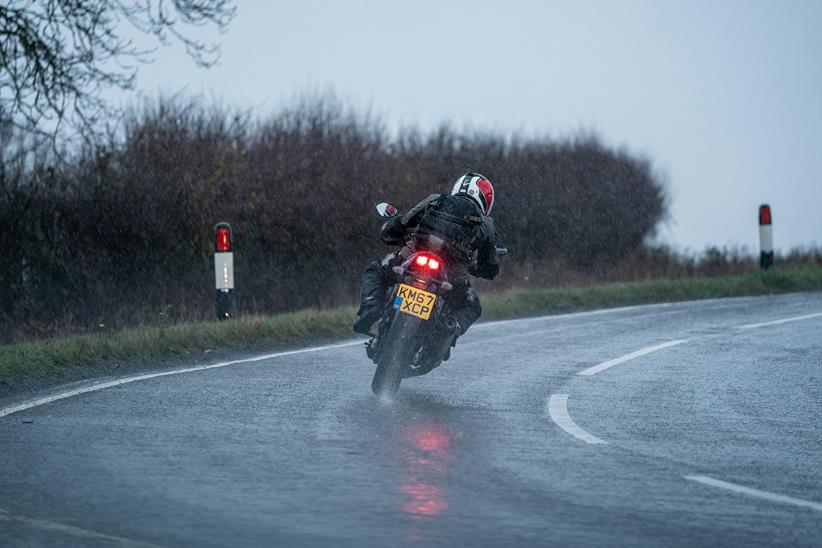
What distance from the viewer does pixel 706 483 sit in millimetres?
7082

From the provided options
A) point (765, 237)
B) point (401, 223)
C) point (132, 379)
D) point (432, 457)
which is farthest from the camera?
point (765, 237)

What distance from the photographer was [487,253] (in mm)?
10977

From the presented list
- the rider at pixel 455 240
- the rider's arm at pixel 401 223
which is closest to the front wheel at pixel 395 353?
the rider at pixel 455 240

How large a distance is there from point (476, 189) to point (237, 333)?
16.5ft

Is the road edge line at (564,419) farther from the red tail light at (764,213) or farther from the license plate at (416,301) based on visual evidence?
the red tail light at (764,213)

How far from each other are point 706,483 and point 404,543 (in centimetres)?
202

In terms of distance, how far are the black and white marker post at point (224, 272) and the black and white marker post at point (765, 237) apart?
1226 centimetres

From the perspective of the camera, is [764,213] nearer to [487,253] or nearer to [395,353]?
[487,253]

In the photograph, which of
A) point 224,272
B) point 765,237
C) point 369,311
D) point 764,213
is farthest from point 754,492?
point 765,237

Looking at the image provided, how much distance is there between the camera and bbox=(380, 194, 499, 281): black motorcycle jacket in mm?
10531

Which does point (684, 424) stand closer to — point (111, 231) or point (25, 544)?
point (25, 544)

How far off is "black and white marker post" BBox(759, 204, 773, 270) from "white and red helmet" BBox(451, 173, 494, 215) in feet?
51.0

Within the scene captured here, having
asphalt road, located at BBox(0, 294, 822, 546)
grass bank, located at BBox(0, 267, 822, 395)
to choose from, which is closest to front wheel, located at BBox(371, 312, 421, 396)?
asphalt road, located at BBox(0, 294, 822, 546)

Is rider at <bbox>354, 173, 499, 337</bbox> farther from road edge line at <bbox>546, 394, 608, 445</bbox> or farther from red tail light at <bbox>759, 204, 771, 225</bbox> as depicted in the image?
red tail light at <bbox>759, 204, 771, 225</bbox>
